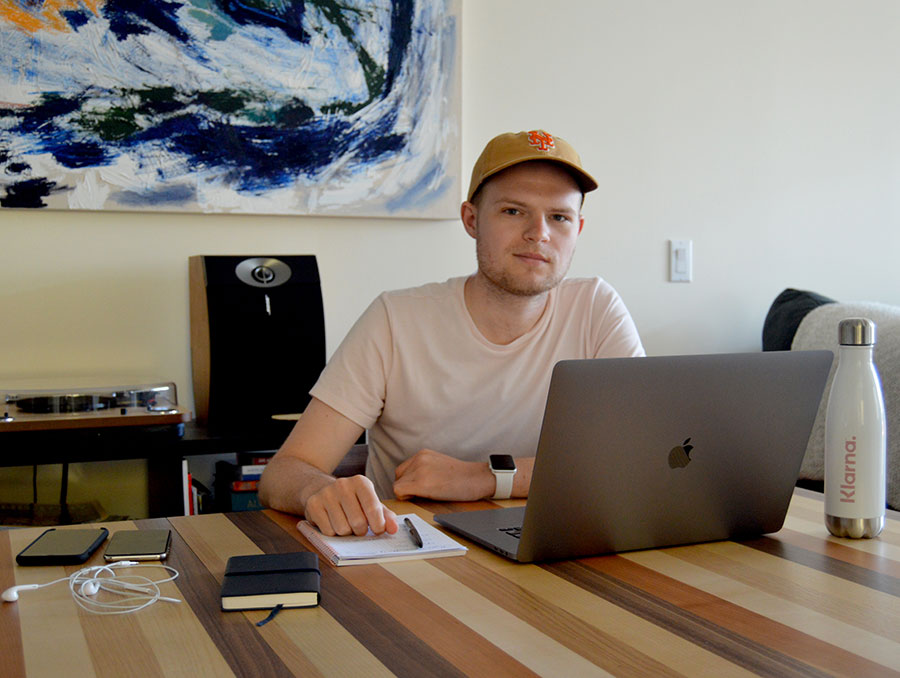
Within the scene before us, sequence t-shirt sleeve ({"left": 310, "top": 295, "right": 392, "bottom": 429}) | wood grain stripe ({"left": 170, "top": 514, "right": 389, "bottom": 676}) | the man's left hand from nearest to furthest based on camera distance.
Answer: wood grain stripe ({"left": 170, "top": 514, "right": 389, "bottom": 676}) → the man's left hand → t-shirt sleeve ({"left": 310, "top": 295, "right": 392, "bottom": 429})

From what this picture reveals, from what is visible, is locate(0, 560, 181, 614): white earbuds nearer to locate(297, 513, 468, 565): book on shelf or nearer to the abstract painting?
locate(297, 513, 468, 565): book on shelf

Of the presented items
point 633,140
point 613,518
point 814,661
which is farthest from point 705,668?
point 633,140

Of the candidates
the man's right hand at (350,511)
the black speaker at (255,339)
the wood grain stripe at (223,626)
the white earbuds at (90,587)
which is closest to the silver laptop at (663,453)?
the man's right hand at (350,511)

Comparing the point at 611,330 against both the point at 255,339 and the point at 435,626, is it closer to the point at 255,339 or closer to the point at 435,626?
the point at 255,339

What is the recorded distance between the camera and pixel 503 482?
55.9 inches

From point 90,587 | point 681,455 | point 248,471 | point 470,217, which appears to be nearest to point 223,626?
point 90,587

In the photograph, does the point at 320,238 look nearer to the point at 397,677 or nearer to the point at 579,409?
the point at 579,409

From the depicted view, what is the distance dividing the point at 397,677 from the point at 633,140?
2.55m

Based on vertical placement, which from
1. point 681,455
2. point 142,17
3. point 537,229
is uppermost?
point 142,17

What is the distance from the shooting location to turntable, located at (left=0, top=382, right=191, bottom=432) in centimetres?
200

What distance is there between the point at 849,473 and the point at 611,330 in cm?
68

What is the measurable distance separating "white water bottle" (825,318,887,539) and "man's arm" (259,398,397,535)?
59 centimetres

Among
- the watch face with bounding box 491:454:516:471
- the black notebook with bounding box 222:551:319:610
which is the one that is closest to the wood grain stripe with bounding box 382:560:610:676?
the black notebook with bounding box 222:551:319:610

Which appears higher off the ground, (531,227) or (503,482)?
(531,227)
